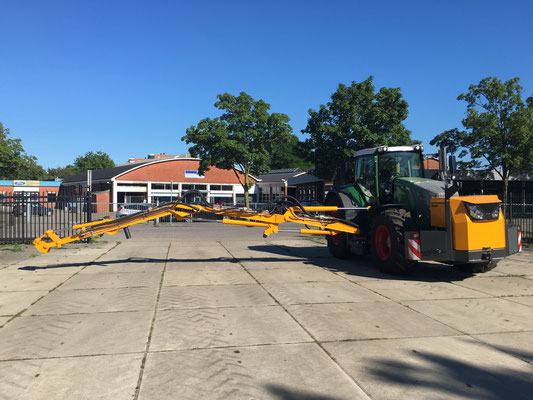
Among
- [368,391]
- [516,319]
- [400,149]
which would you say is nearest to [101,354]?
[368,391]

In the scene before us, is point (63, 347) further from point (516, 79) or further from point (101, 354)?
point (516, 79)

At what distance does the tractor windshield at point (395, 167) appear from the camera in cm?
977

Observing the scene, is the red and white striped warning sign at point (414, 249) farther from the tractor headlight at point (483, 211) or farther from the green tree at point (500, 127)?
the green tree at point (500, 127)

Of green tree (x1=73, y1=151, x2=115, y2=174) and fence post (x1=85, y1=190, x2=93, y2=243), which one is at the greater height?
green tree (x1=73, y1=151, x2=115, y2=174)

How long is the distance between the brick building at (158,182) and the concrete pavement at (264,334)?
41705 mm

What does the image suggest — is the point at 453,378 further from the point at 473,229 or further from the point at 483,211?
the point at 483,211

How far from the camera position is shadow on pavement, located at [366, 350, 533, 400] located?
3.42 meters

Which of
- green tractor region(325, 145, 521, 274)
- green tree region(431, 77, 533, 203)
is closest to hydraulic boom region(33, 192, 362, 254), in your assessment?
green tractor region(325, 145, 521, 274)

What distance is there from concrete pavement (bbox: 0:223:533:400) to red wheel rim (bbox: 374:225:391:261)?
49 cm

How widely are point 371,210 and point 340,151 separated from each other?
20967 mm

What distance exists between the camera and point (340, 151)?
98.5 ft

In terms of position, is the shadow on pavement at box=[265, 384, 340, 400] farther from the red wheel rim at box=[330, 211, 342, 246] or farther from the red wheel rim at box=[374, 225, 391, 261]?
the red wheel rim at box=[330, 211, 342, 246]

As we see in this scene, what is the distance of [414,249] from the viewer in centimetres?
772

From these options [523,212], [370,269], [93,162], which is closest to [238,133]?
[523,212]
